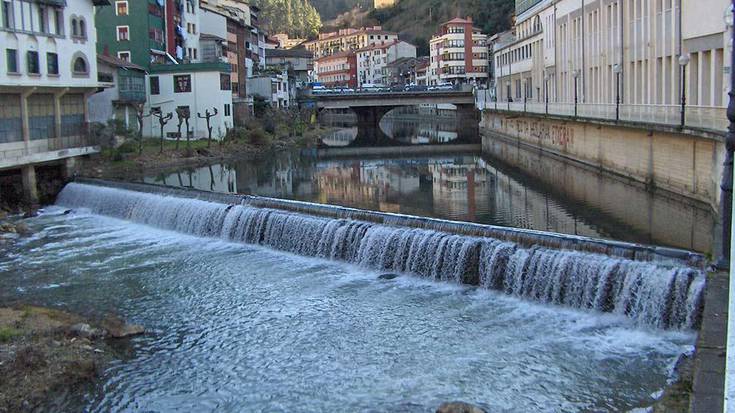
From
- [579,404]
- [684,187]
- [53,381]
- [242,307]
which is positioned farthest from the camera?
[684,187]

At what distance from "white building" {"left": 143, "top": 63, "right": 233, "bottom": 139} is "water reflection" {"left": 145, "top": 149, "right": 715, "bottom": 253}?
857cm

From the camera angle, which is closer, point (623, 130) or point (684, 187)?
point (684, 187)

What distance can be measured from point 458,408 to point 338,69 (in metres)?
158

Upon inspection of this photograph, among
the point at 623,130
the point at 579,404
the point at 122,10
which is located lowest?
the point at 579,404

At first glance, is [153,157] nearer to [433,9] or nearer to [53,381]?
[53,381]

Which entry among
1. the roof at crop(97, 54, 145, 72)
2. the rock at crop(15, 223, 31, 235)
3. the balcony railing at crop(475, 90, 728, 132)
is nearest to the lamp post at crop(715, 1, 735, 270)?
the balcony railing at crop(475, 90, 728, 132)

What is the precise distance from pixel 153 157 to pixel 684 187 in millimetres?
29872

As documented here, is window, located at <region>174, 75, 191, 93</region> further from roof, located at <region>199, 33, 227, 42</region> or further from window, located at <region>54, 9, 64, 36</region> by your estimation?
window, located at <region>54, 9, 64, 36</region>

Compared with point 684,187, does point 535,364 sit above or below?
below

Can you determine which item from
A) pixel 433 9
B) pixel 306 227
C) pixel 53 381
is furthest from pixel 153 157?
pixel 433 9

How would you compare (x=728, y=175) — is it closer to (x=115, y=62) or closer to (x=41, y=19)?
(x=41, y=19)

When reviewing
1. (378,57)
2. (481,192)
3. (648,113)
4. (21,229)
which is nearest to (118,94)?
(21,229)

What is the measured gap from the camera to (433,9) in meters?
157

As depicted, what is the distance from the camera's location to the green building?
55469 mm
